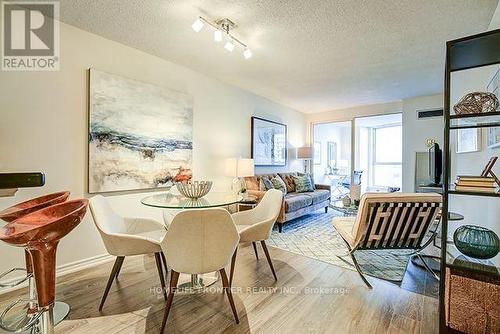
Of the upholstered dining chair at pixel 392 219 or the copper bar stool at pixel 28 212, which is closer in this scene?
the copper bar stool at pixel 28 212

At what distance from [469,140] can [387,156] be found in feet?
18.0

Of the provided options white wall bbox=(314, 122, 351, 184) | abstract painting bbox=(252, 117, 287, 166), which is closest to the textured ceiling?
abstract painting bbox=(252, 117, 287, 166)

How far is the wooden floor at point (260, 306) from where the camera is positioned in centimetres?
172

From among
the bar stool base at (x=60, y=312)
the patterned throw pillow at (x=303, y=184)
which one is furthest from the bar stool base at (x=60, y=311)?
the patterned throw pillow at (x=303, y=184)

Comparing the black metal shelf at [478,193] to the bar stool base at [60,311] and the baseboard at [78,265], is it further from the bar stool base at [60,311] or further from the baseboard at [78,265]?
the baseboard at [78,265]

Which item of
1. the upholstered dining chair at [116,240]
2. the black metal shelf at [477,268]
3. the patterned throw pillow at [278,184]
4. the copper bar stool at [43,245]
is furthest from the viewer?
the patterned throw pillow at [278,184]

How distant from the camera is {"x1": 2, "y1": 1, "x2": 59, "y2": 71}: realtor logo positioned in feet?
7.05

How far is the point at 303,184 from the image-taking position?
544 cm

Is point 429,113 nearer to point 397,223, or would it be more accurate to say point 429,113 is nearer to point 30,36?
point 397,223

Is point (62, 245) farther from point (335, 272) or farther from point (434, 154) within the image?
point (434, 154)

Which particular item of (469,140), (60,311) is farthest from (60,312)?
(469,140)

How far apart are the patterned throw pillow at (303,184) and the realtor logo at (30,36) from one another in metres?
4.37

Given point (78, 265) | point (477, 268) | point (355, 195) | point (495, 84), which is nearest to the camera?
point (477, 268)

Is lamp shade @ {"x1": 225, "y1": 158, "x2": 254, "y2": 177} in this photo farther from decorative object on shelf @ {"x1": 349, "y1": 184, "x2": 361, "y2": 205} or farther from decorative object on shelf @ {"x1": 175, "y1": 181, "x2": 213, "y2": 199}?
decorative object on shelf @ {"x1": 349, "y1": 184, "x2": 361, "y2": 205}
